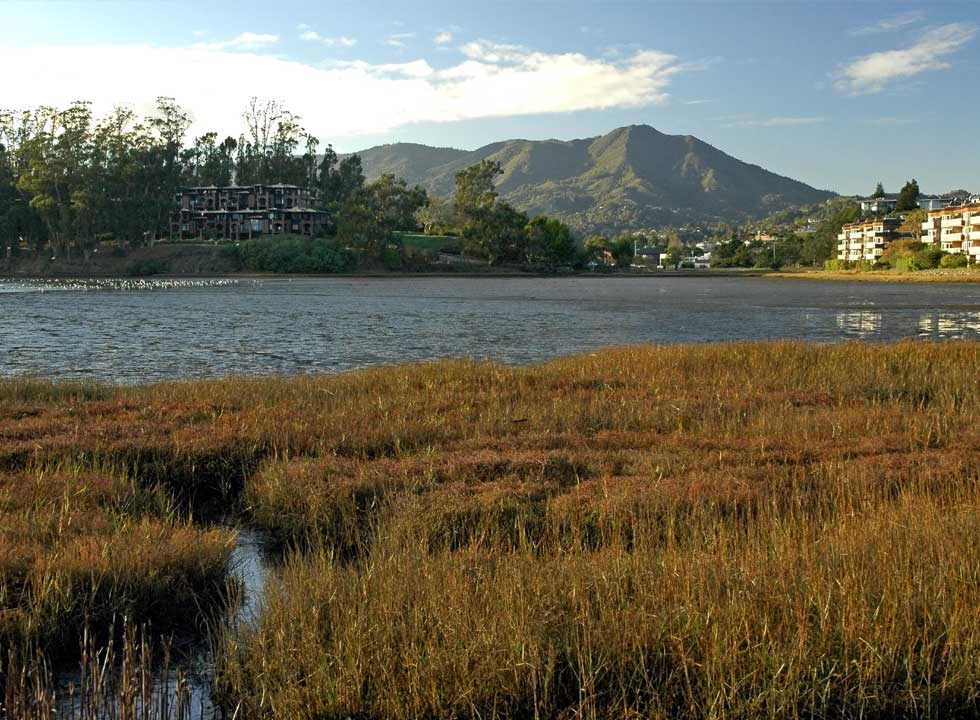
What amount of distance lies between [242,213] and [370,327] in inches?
4153

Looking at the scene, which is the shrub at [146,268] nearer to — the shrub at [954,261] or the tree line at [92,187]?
the tree line at [92,187]

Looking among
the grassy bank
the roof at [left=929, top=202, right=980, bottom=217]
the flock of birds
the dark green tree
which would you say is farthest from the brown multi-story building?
the grassy bank

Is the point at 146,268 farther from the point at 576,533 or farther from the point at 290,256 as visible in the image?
the point at 576,533

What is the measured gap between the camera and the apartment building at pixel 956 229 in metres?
142

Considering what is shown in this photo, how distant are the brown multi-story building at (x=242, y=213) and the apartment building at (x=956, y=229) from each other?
104m

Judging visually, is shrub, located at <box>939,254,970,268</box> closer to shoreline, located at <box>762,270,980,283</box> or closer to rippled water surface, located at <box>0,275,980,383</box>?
shoreline, located at <box>762,270,980,283</box>

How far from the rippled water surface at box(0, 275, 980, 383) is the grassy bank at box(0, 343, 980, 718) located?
12.0 m

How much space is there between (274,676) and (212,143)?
539 feet

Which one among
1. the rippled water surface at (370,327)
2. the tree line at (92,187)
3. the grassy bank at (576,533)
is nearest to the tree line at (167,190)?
the tree line at (92,187)

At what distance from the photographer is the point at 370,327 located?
46.3 metres

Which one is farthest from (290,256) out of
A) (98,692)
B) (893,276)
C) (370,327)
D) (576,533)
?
(98,692)

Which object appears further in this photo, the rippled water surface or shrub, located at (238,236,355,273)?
shrub, located at (238,236,355,273)

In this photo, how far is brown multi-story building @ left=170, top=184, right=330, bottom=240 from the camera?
144 meters

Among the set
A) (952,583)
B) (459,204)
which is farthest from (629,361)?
(459,204)
